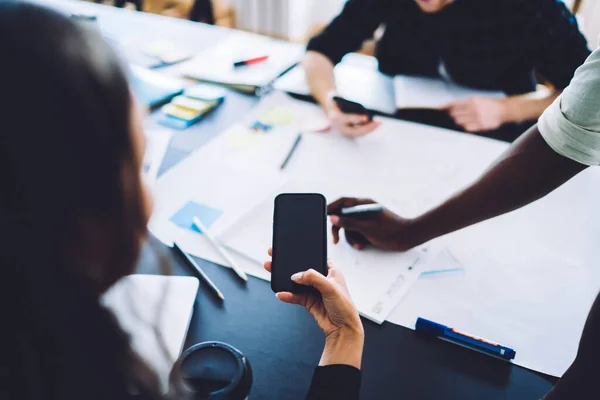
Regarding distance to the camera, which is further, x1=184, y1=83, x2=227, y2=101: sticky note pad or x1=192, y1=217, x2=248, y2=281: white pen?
x1=184, y1=83, x2=227, y2=101: sticky note pad

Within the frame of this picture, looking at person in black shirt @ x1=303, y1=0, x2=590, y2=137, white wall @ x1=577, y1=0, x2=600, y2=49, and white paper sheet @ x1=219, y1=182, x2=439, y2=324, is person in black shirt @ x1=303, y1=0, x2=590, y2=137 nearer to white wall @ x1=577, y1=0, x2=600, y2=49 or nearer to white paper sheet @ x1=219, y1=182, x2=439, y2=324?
white paper sheet @ x1=219, y1=182, x2=439, y2=324

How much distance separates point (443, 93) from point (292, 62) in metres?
0.45

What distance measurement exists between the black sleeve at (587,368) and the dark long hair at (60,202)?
0.44 metres

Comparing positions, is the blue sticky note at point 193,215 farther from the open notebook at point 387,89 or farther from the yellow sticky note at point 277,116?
the open notebook at point 387,89

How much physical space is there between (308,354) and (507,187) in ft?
1.35

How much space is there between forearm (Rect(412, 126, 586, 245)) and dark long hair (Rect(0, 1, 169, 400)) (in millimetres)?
506

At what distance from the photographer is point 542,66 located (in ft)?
4.30

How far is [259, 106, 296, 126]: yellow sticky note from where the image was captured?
1.12m

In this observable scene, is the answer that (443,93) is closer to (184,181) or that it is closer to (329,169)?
(329,169)

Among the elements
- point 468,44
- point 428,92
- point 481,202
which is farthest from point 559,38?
point 481,202

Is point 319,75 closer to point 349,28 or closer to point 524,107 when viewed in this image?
point 349,28

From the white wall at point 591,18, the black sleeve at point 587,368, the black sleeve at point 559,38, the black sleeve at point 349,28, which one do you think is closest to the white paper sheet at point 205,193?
the black sleeve at point 587,368

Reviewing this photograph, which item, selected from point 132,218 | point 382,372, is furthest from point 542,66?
point 132,218

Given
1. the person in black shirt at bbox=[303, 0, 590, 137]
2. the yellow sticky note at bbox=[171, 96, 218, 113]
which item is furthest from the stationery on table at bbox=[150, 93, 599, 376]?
the person in black shirt at bbox=[303, 0, 590, 137]
